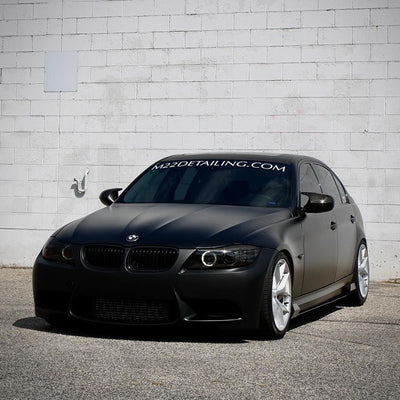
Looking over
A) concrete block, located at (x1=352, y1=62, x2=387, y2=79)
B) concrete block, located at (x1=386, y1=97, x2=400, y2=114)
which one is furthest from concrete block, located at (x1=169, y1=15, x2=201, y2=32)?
concrete block, located at (x1=386, y1=97, x2=400, y2=114)

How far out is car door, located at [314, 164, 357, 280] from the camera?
29.8 ft

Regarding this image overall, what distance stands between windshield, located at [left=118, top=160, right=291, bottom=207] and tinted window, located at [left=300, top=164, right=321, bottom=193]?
24 cm

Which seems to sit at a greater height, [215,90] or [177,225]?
[215,90]

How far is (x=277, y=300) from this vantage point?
7.15 meters

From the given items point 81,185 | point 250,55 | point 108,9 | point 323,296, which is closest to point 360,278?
point 323,296

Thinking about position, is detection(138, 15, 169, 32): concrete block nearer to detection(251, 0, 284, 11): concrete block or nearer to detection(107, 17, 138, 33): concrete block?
detection(107, 17, 138, 33): concrete block

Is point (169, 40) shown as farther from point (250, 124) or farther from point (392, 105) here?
point (392, 105)

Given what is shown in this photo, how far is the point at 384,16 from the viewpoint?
43.9 feet

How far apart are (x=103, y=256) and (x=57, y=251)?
1.40 ft

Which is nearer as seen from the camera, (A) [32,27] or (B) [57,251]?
(B) [57,251]

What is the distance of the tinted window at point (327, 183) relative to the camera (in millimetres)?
9320

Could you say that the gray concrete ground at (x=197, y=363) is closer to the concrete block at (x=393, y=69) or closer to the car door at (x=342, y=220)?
the car door at (x=342, y=220)

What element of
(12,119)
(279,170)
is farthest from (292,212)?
(12,119)

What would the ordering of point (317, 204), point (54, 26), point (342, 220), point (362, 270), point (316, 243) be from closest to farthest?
point (317, 204)
point (316, 243)
point (342, 220)
point (362, 270)
point (54, 26)
